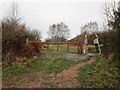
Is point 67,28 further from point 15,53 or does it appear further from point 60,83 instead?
point 60,83

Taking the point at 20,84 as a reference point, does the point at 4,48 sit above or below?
above

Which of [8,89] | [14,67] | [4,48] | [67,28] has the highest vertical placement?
[67,28]

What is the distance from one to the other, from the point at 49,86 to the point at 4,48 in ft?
14.8

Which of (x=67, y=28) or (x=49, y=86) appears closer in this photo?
(x=49, y=86)

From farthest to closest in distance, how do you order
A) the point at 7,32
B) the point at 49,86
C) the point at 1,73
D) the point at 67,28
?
the point at 67,28
the point at 7,32
the point at 1,73
the point at 49,86

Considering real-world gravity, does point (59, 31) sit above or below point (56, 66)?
above

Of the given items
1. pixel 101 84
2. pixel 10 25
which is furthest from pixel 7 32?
pixel 101 84

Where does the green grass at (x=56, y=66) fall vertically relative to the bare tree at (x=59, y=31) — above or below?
below

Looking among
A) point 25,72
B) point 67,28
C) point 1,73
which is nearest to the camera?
→ point 1,73

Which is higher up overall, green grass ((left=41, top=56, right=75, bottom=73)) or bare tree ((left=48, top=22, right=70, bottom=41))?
bare tree ((left=48, top=22, right=70, bottom=41))

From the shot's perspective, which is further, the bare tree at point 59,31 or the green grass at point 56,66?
the bare tree at point 59,31

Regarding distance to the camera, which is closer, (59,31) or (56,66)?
(56,66)

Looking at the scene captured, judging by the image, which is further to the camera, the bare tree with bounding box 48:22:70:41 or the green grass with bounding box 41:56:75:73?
the bare tree with bounding box 48:22:70:41

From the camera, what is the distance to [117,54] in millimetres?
4812
